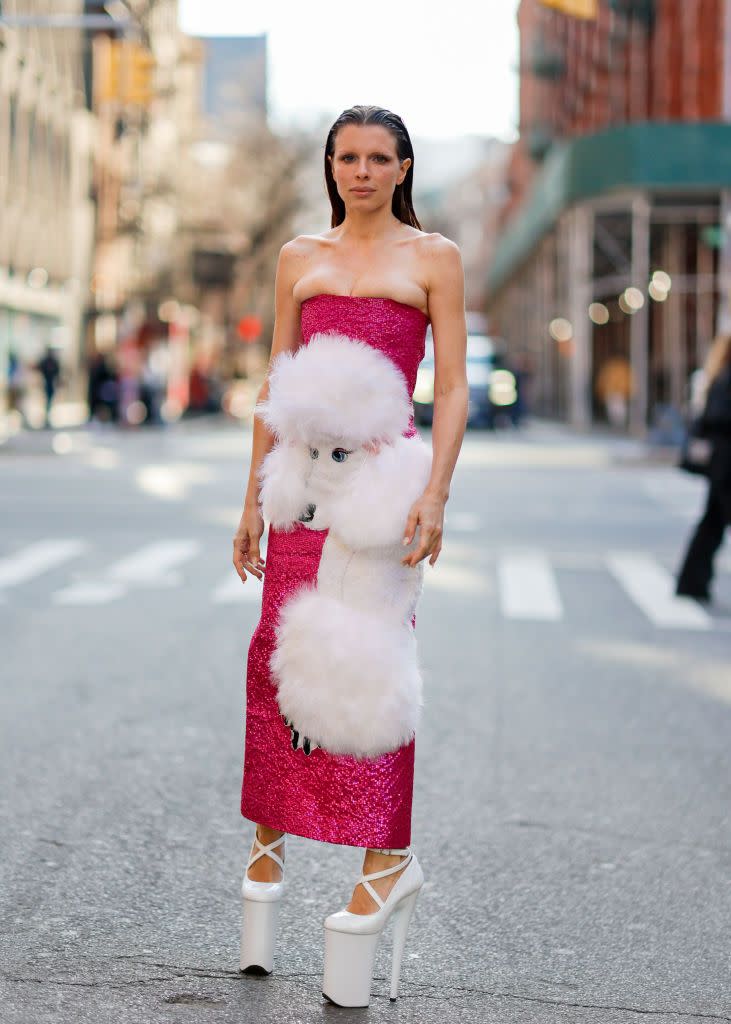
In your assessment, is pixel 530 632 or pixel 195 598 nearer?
pixel 530 632

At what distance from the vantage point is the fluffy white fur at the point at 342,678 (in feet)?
13.1

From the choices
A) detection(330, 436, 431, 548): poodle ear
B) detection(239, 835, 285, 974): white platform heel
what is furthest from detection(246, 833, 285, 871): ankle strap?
detection(330, 436, 431, 548): poodle ear

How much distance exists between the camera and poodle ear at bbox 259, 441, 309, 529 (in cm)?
403

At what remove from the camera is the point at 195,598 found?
11828mm

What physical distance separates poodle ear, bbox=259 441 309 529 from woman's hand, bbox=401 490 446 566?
25 centimetres

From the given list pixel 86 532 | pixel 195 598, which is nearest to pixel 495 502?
pixel 86 532

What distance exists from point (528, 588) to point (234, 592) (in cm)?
212

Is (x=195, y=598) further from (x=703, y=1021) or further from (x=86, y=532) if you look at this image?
(x=703, y=1021)

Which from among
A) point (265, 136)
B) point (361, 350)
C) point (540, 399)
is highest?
point (265, 136)

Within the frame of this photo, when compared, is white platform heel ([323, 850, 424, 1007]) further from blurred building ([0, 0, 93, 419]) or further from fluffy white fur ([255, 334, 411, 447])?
blurred building ([0, 0, 93, 419])

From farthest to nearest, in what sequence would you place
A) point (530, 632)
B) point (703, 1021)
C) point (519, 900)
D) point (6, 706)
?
point (530, 632), point (6, 706), point (519, 900), point (703, 1021)

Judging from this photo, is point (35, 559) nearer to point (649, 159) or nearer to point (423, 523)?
point (423, 523)

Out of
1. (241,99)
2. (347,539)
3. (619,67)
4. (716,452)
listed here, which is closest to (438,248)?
(347,539)

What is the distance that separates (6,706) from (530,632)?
3.70 meters
